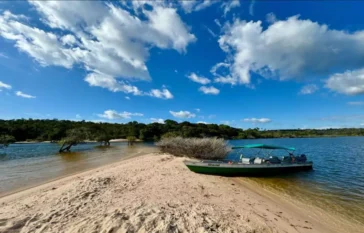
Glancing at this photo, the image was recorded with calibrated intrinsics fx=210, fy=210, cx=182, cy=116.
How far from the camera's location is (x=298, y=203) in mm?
10672

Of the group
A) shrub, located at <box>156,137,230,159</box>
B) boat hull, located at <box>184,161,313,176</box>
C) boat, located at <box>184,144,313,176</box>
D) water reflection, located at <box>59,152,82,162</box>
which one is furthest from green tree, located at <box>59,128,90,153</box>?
boat hull, located at <box>184,161,313,176</box>

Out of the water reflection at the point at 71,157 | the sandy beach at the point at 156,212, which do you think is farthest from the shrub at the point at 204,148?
the sandy beach at the point at 156,212

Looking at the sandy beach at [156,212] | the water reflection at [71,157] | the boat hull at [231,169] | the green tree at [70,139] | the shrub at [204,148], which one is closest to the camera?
the sandy beach at [156,212]

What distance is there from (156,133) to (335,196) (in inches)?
3400

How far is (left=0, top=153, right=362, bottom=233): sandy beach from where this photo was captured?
5.94m

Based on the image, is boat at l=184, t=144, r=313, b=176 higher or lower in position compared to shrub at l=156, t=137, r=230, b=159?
lower

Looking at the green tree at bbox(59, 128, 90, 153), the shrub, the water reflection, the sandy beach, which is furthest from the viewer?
the green tree at bbox(59, 128, 90, 153)

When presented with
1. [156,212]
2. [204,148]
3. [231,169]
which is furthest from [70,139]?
[156,212]

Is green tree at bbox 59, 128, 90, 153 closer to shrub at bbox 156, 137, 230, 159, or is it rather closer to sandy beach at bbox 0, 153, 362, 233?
shrub at bbox 156, 137, 230, 159

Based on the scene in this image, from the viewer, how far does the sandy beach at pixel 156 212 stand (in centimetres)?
594

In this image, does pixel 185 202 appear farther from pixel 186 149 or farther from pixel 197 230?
pixel 186 149

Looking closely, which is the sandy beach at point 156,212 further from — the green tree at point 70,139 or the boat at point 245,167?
the green tree at point 70,139

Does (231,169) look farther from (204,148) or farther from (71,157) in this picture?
(71,157)

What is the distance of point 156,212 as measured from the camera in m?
6.77
